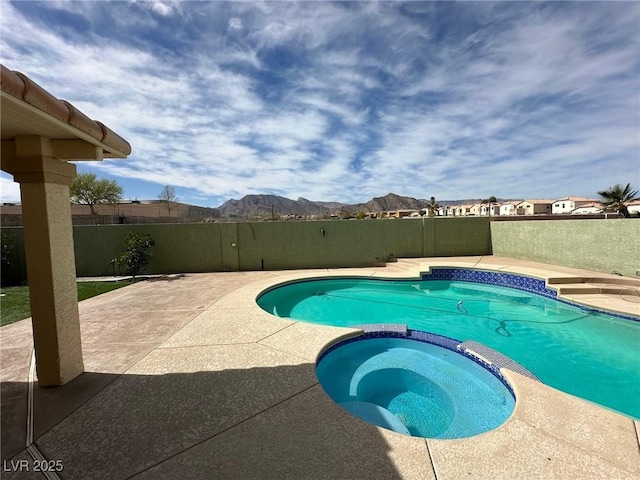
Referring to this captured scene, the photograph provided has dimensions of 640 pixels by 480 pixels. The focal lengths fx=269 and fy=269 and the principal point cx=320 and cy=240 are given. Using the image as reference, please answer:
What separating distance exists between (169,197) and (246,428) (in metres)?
42.4

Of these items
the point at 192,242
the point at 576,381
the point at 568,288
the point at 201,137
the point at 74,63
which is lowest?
the point at 576,381

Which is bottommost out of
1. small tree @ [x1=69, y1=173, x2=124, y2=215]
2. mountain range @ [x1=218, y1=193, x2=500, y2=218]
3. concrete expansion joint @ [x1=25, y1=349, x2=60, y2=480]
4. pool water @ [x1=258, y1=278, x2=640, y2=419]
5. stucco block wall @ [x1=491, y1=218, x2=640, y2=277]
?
pool water @ [x1=258, y1=278, x2=640, y2=419]

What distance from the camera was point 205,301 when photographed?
6.73 metres

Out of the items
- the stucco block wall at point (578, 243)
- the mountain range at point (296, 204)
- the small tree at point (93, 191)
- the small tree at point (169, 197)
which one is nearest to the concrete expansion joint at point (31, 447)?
the stucco block wall at point (578, 243)

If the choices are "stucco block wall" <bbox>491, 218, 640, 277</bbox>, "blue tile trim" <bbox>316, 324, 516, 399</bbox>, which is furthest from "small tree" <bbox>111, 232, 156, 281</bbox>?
"stucco block wall" <bbox>491, 218, 640, 277</bbox>

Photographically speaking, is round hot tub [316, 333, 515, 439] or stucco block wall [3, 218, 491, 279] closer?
round hot tub [316, 333, 515, 439]

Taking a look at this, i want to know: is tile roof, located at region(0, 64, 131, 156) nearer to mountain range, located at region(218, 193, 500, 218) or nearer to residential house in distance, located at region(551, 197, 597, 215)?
residential house in distance, located at region(551, 197, 597, 215)

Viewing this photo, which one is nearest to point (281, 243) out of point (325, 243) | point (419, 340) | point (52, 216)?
point (325, 243)

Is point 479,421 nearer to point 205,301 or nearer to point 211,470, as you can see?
point 211,470

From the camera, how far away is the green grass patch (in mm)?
5801

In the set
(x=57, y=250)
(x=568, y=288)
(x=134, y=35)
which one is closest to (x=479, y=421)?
(x=57, y=250)

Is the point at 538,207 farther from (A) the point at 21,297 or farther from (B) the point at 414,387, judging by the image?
(A) the point at 21,297

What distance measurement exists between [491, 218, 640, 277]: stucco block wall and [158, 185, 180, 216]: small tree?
38505mm

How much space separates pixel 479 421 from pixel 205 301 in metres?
5.97
